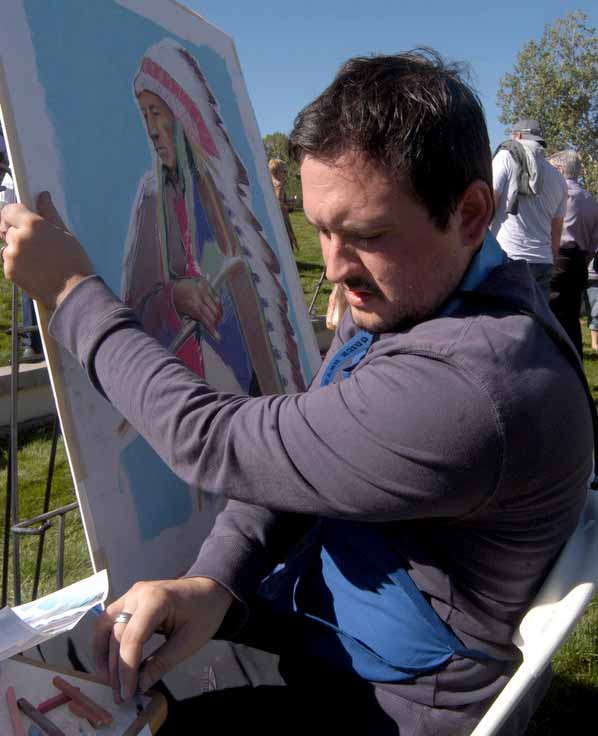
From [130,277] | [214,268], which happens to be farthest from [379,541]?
[214,268]

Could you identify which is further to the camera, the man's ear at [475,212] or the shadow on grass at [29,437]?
the shadow on grass at [29,437]

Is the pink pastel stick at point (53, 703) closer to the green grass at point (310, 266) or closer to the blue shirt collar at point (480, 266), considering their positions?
the blue shirt collar at point (480, 266)

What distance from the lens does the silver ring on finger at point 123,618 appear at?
0.96m

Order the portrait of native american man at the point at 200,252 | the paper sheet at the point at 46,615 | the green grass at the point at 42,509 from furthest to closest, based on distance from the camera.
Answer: the green grass at the point at 42,509, the portrait of native american man at the point at 200,252, the paper sheet at the point at 46,615

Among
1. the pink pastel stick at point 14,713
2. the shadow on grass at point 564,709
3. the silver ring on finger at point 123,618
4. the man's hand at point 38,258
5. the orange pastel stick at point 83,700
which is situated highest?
the man's hand at point 38,258

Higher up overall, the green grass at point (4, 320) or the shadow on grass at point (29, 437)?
the green grass at point (4, 320)

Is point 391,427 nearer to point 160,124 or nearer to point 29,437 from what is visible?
point 160,124

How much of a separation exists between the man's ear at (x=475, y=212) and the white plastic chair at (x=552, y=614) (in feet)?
1.54

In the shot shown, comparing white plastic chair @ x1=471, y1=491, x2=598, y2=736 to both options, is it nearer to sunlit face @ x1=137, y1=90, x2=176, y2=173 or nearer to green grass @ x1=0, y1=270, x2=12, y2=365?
sunlit face @ x1=137, y1=90, x2=176, y2=173

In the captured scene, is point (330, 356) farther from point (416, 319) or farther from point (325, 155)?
point (325, 155)

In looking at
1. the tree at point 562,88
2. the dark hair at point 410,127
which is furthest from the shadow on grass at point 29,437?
the tree at point 562,88

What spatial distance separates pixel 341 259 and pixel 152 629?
23.1 inches

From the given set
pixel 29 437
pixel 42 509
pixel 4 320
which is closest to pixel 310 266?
pixel 4 320

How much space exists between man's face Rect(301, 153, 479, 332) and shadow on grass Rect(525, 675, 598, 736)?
162 centimetres
